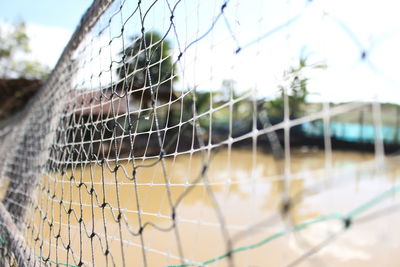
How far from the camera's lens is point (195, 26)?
741 millimetres

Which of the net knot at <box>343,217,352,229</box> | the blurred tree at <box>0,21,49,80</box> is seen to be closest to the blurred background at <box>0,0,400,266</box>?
the net knot at <box>343,217,352,229</box>

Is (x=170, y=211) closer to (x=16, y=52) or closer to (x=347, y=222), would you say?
(x=347, y=222)

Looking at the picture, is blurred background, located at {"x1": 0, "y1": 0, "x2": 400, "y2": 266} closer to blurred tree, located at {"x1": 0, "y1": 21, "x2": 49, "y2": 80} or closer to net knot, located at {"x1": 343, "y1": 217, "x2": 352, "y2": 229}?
net knot, located at {"x1": 343, "y1": 217, "x2": 352, "y2": 229}

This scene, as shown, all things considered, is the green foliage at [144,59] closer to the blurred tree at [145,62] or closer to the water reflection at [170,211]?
the blurred tree at [145,62]

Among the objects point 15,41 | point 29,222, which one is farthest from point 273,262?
point 15,41

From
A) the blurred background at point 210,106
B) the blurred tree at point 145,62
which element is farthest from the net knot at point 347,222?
the blurred tree at point 145,62

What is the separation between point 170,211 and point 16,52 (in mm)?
8834

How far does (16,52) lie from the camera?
9164 mm

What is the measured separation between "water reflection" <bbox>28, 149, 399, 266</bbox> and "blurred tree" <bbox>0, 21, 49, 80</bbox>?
273 inches

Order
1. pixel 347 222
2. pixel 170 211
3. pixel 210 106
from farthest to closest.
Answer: pixel 170 211, pixel 210 106, pixel 347 222

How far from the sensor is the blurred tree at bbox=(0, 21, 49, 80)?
347 inches

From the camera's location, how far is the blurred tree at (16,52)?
8820 mm

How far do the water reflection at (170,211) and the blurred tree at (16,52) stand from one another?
6.93 m

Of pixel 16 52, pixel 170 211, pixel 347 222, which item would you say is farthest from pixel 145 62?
pixel 16 52
